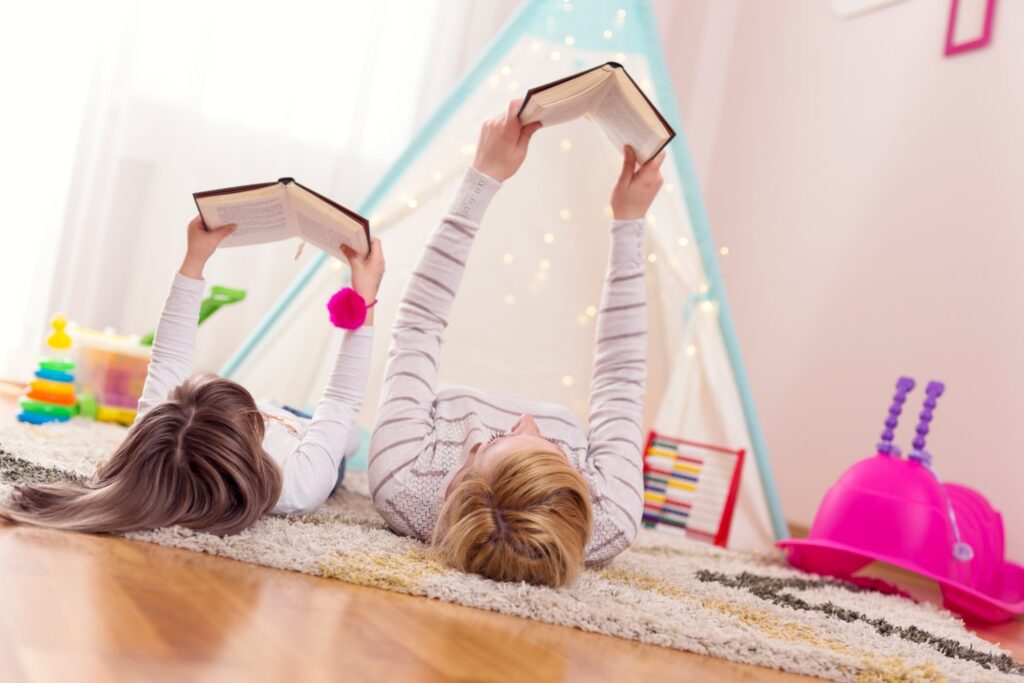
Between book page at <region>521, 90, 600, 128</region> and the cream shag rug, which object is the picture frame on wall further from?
the cream shag rug

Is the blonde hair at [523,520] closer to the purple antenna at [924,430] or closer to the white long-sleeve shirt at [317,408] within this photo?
the white long-sleeve shirt at [317,408]

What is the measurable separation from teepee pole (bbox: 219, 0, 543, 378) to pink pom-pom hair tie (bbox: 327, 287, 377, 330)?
626mm

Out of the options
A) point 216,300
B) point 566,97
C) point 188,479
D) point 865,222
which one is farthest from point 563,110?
point 865,222

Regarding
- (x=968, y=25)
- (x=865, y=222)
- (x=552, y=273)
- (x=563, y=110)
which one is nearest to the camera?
(x=563, y=110)

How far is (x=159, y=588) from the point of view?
88 centimetres

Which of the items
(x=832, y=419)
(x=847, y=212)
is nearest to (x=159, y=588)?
(x=832, y=419)

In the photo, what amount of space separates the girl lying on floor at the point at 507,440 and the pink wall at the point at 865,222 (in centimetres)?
94

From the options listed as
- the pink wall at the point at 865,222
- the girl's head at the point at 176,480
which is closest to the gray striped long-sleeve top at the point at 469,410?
the girl's head at the point at 176,480

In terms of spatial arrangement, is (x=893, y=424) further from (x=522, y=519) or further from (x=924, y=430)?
(x=522, y=519)

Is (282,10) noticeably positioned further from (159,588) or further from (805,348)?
(159,588)

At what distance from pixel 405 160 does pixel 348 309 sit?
0.71m

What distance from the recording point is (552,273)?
216cm

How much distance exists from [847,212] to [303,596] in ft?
6.50

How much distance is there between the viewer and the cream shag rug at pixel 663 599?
1047mm
